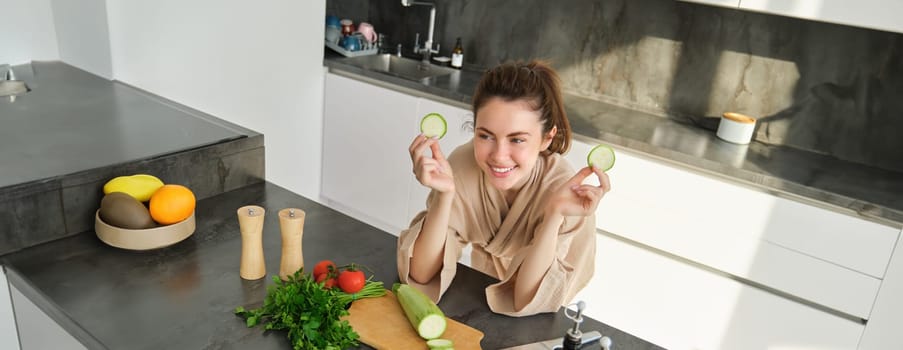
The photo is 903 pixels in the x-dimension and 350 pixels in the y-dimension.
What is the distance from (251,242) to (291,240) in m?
0.08

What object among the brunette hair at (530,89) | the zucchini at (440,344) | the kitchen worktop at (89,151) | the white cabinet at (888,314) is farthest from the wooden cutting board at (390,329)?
the white cabinet at (888,314)

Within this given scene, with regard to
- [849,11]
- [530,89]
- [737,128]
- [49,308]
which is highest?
[849,11]

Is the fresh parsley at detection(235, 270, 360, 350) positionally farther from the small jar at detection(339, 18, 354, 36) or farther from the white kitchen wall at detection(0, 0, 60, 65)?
the small jar at detection(339, 18, 354, 36)

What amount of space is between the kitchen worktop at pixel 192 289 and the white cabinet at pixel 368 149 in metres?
1.42

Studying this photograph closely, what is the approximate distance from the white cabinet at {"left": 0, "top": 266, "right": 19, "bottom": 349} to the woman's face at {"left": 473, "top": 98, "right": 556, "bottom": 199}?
1.00m

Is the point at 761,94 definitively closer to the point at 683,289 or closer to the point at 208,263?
the point at 683,289

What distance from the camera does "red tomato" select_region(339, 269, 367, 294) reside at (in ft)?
3.79

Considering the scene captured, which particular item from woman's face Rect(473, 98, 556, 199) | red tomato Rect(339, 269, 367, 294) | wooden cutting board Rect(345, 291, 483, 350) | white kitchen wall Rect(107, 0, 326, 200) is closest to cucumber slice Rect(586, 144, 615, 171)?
woman's face Rect(473, 98, 556, 199)

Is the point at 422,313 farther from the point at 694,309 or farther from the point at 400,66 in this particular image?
the point at 400,66

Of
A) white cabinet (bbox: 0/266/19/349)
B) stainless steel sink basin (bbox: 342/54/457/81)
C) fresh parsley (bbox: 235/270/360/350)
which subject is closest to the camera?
fresh parsley (bbox: 235/270/360/350)

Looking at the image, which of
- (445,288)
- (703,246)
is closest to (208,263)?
(445,288)

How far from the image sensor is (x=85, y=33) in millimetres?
2336

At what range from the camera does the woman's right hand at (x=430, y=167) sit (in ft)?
3.97

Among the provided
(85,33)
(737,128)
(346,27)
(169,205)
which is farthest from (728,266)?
(85,33)
